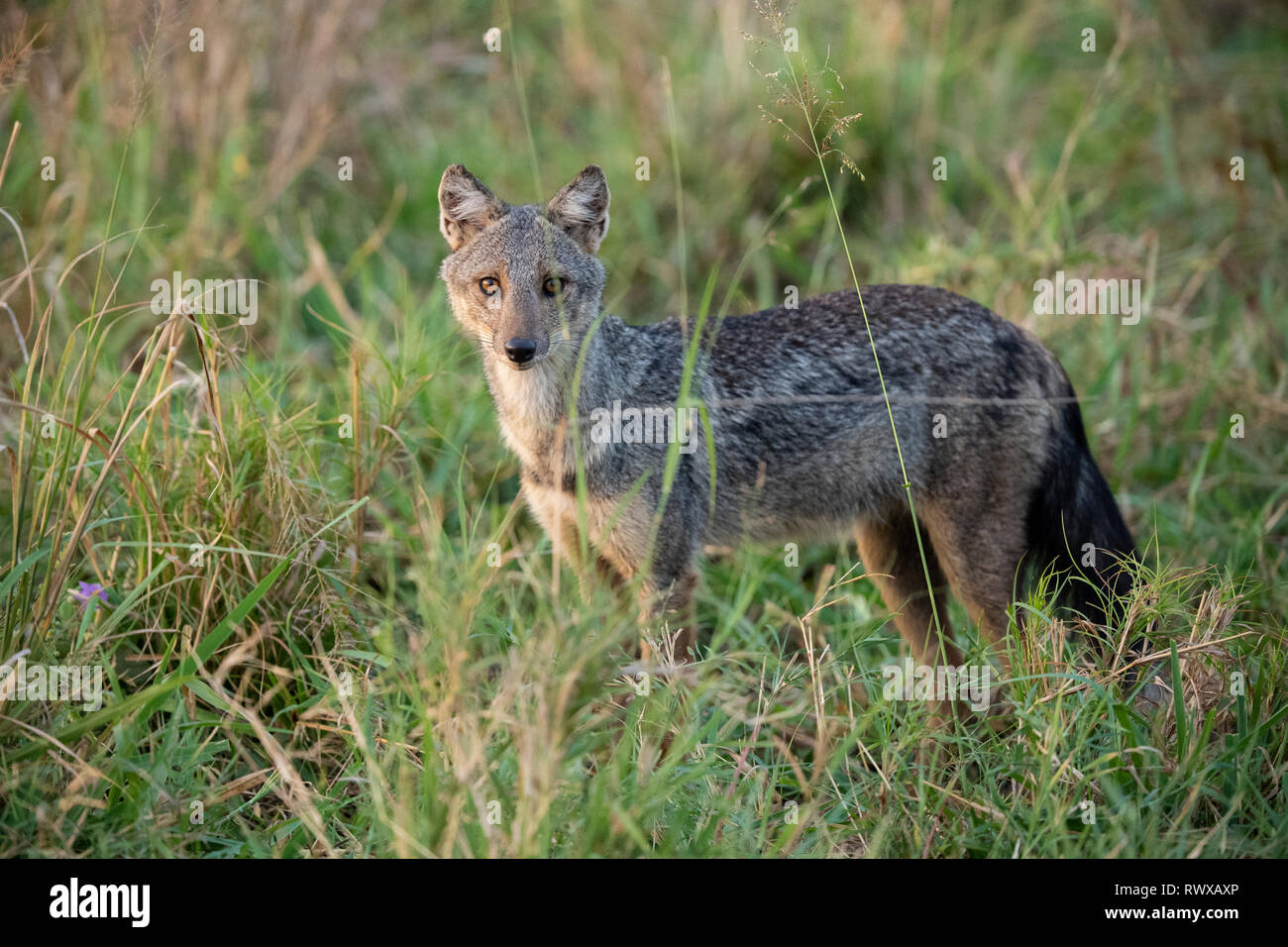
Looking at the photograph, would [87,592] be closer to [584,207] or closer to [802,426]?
[584,207]

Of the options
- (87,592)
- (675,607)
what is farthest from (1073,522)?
(87,592)

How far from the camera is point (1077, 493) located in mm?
4910

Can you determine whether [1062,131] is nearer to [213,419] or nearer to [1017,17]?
[1017,17]

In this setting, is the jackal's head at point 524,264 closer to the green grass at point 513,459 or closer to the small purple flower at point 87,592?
the green grass at point 513,459

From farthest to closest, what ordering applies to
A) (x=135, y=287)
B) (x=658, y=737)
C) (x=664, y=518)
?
1. (x=135, y=287)
2. (x=664, y=518)
3. (x=658, y=737)

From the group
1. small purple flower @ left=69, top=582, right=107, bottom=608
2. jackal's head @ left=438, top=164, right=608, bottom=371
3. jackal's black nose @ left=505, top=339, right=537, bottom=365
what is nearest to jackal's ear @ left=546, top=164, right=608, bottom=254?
jackal's head @ left=438, top=164, right=608, bottom=371

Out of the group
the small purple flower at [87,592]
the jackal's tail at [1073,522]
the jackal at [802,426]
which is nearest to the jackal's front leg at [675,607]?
the jackal at [802,426]

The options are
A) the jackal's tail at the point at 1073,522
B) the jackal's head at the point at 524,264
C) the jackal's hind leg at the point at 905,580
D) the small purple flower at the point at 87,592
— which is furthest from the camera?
the jackal's hind leg at the point at 905,580

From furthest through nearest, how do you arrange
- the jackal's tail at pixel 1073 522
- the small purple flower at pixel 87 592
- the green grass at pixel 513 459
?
the jackal's tail at pixel 1073 522 < the small purple flower at pixel 87 592 < the green grass at pixel 513 459

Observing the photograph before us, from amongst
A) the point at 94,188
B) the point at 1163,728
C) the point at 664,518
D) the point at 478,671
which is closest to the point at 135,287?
the point at 94,188

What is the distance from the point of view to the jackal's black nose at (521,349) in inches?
168

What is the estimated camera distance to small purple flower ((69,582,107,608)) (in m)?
4.01

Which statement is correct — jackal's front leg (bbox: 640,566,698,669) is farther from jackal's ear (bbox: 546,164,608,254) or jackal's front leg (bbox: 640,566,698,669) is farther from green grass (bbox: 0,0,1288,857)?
jackal's ear (bbox: 546,164,608,254)
